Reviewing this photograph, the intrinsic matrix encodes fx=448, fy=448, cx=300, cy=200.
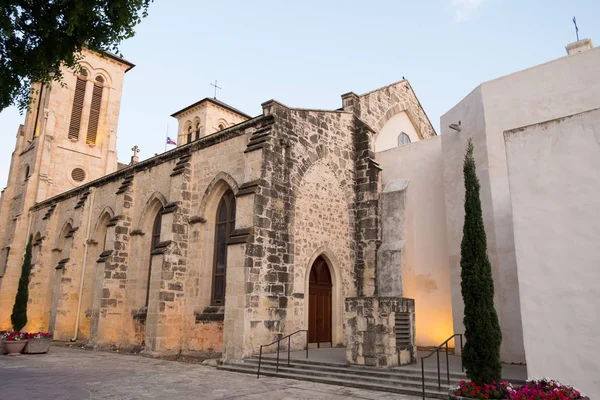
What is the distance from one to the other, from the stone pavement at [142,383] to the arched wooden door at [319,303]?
12.7 ft

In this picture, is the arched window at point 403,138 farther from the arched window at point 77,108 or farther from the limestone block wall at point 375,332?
the arched window at point 77,108

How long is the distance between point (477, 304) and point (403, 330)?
332 centimetres

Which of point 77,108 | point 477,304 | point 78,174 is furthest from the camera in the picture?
point 77,108

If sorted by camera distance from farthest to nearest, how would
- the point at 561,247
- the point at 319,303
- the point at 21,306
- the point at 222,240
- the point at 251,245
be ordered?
1. the point at 21,306
2. the point at 222,240
3. the point at 319,303
4. the point at 251,245
5. the point at 561,247

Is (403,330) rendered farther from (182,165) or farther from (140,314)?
(140,314)

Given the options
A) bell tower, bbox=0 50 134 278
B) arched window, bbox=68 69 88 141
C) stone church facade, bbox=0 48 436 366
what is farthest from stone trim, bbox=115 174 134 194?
arched window, bbox=68 69 88 141

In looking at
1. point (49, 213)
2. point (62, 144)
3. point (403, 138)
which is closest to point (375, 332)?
point (403, 138)

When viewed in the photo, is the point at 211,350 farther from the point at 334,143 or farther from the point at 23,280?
the point at 23,280

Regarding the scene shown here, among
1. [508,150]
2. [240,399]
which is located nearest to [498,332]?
[508,150]

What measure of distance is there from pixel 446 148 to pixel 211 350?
10.0 m

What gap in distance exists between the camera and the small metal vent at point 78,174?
99.0ft

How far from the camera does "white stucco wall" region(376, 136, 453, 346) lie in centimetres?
1484

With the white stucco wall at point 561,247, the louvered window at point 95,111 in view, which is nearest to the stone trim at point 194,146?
the white stucco wall at point 561,247

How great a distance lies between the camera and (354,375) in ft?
33.2
